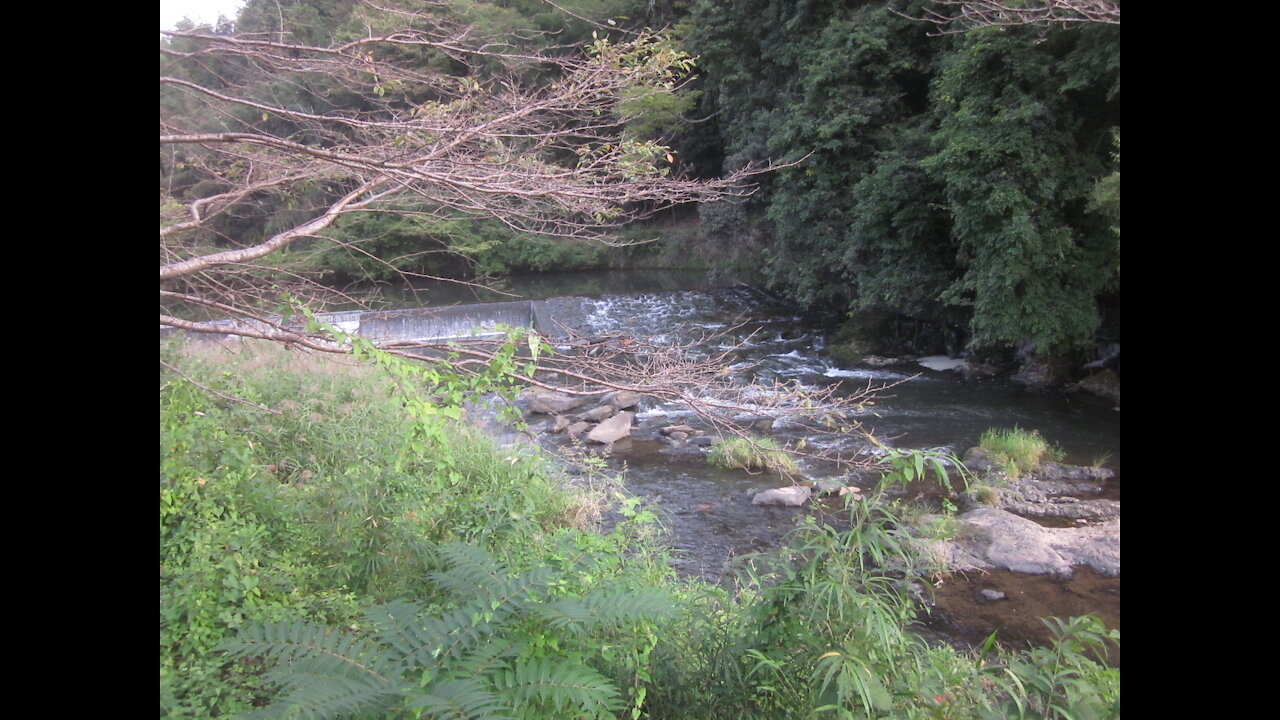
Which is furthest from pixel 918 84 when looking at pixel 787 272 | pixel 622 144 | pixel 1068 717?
pixel 1068 717

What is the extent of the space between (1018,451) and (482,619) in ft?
25.3

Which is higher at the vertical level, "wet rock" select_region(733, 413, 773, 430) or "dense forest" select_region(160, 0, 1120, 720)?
"dense forest" select_region(160, 0, 1120, 720)

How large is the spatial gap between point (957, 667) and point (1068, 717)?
1.47 meters

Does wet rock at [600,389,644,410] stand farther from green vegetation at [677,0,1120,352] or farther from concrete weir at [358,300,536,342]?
green vegetation at [677,0,1120,352]

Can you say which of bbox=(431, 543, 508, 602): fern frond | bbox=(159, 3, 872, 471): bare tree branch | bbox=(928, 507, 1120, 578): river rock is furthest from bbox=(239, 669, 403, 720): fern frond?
bbox=(928, 507, 1120, 578): river rock

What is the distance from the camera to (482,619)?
7.07ft

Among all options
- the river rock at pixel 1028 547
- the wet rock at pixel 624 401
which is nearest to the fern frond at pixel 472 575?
the river rock at pixel 1028 547

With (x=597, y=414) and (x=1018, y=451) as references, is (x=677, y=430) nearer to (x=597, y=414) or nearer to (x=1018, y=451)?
(x=597, y=414)

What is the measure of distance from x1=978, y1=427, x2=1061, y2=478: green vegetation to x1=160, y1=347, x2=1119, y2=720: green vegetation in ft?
12.6

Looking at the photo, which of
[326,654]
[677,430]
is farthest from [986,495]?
[326,654]

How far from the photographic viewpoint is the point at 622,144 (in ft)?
12.8

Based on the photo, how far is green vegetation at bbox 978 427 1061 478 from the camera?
792 cm

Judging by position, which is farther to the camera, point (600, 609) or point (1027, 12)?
point (1027, 12)
